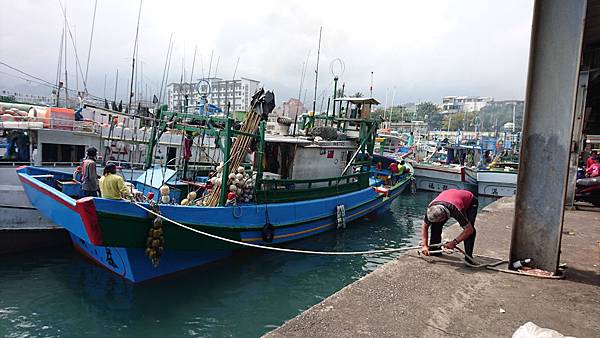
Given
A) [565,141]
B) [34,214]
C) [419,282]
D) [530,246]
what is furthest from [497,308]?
[34,214]

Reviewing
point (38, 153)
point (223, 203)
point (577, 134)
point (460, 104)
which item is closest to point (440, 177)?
point (577, 134)

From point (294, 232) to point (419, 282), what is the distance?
5.95 metres

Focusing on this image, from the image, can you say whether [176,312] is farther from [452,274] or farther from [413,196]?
[413,196]

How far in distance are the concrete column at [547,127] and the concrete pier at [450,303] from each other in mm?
514

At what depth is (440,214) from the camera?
4.58 metres

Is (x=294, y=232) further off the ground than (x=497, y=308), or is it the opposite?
(x=497, y=308)

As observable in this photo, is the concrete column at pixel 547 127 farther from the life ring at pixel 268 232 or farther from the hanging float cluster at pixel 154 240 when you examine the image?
the life ring at pixel 268 232

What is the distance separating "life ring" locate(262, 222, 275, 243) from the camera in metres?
8.65

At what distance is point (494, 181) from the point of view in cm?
2147

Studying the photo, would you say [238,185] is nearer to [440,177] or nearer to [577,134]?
[577,134]

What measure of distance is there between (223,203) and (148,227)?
169 cm

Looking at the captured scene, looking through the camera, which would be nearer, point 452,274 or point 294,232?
point 452,274

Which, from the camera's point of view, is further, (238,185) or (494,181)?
(494,181)

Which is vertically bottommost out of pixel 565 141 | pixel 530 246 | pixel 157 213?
pixel 157 213
